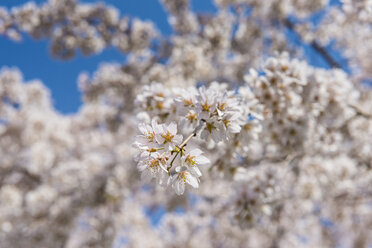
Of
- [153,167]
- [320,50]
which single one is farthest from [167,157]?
[320,50]

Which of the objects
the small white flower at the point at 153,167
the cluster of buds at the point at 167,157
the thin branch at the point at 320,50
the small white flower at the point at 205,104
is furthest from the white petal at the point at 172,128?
the thin branch at the point at 320,50

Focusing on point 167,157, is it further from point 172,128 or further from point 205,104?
point 205,104

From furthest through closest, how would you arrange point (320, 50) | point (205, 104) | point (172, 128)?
point (320, 50) < point (205, 104) < point (172, 128)

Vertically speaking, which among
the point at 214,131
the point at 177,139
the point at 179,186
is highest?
the point at 214,131

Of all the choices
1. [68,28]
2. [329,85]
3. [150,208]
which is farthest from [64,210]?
[150,208]

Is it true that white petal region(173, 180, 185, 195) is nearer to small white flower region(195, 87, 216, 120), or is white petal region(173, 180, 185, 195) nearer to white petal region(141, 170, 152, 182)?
white petal region(141, 170, 152, 182)

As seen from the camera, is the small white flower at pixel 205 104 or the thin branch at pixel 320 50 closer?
the small white flower at pixel 205 104

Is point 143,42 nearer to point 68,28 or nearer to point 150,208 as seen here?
point 68,28

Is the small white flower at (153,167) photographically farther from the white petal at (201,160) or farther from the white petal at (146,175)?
the white petal at (201,160)

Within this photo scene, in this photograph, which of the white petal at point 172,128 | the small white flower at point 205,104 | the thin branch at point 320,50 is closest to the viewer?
the white petal at point 172,128
